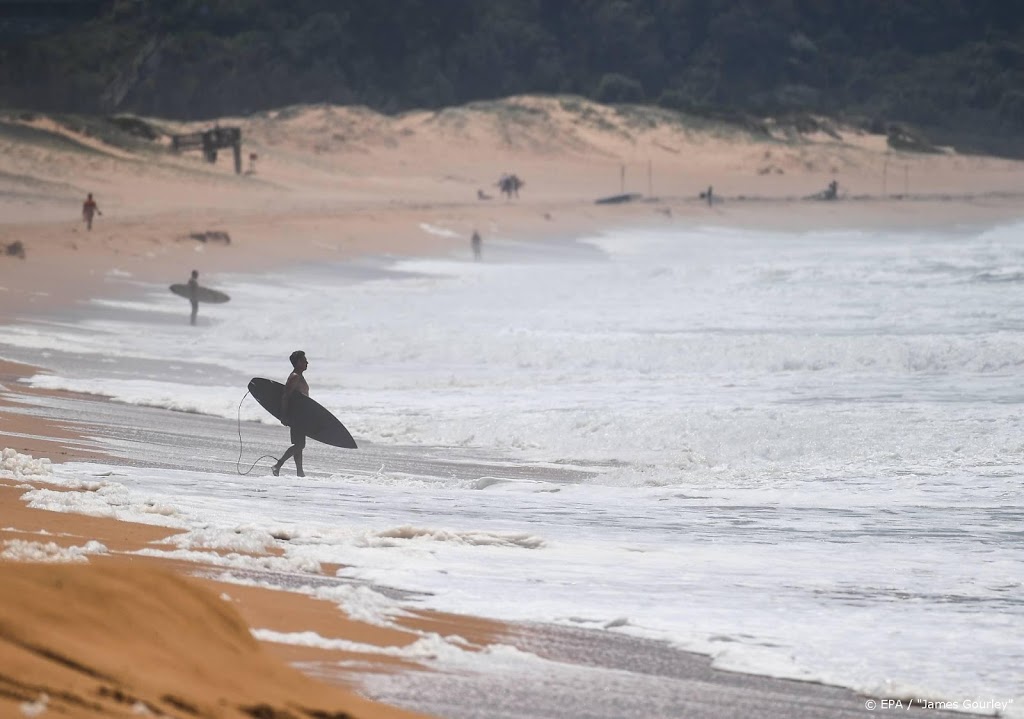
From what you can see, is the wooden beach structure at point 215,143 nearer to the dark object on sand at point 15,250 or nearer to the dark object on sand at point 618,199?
the dark object on sand at point 618,199

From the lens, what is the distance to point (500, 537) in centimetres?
909

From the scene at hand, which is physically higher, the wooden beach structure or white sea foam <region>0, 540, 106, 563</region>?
the wooden beach structure

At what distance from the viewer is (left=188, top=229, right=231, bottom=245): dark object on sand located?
127 feet

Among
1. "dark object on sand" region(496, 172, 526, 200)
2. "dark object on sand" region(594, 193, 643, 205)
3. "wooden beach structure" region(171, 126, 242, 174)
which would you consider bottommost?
"dark object on sand" region(594, 193, 643, 205)

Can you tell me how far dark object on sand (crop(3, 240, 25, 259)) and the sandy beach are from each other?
8 cm

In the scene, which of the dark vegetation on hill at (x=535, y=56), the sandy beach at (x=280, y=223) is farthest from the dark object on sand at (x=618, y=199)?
the dark vegetation on hill at (x=535, y=56)

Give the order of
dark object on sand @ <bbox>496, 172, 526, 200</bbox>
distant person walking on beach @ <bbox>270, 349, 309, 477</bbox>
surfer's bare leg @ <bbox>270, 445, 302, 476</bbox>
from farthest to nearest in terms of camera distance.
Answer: dark object on sand @ <bbox>496, 172, 526, 200</bbox>, distant person walking on beach @ <bbox>270, 349, 309, 477</bbox>, surfer's bare leg @ <bbox>270, 445, 302, 476</bbox>

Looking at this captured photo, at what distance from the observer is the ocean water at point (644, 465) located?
24.6ft

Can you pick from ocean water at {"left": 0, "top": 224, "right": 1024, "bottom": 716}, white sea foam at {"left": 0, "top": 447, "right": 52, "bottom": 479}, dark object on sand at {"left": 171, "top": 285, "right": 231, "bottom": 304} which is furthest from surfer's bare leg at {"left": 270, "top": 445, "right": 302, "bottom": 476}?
dark object on sand at {"left": 171, "top": 285, "right": 231, "bottom": 304}

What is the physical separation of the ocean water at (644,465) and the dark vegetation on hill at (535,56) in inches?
2502

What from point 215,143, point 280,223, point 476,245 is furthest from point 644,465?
point 215,143

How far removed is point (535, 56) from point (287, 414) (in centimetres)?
9423

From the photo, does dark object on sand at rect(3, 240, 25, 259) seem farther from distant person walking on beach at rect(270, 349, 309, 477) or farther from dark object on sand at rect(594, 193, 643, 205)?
dark object on sand at rect(594, 193, 643, 205)

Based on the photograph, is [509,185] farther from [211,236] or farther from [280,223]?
[211,236]
